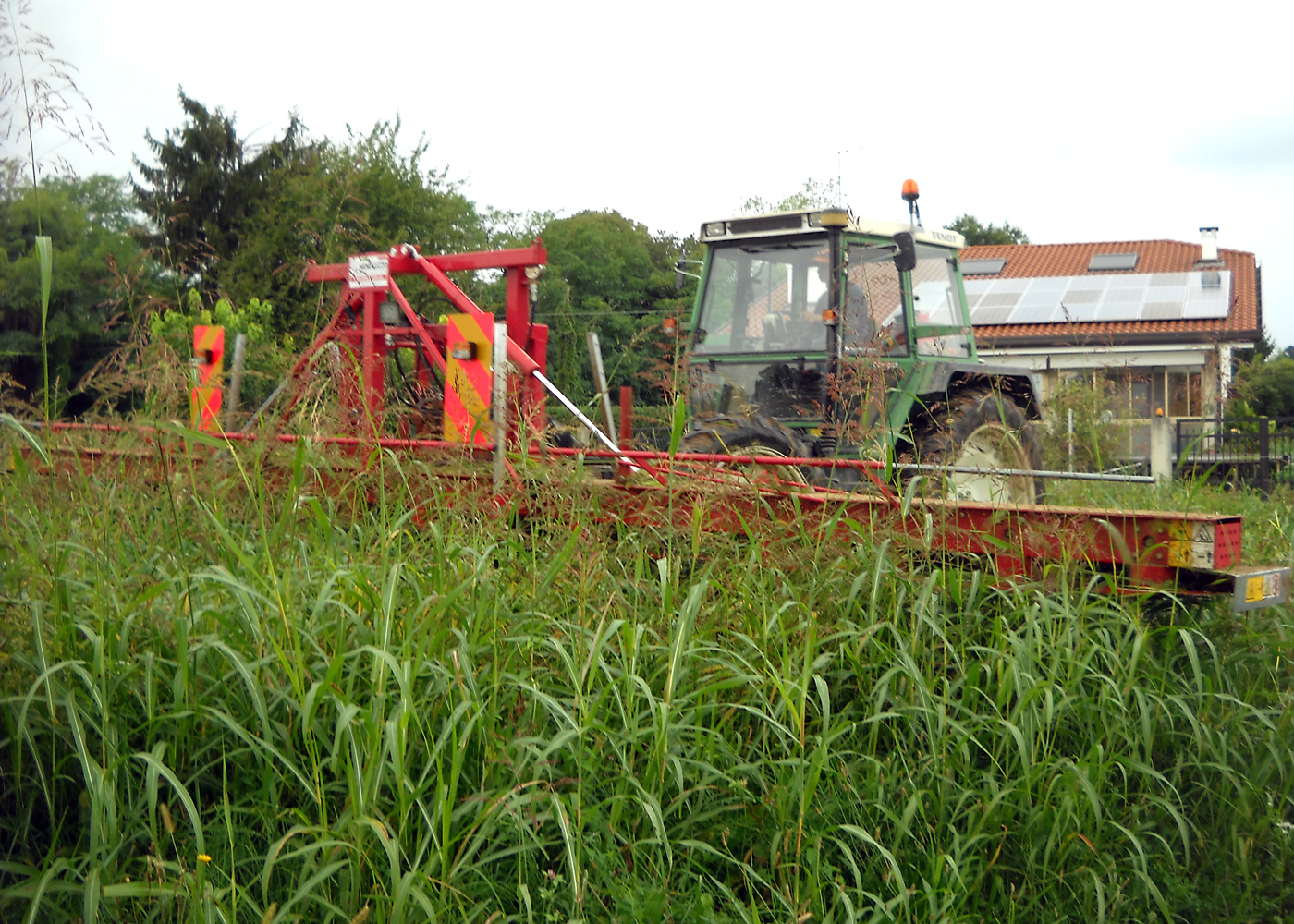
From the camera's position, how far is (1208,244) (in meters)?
28.8

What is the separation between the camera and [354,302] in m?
6.07

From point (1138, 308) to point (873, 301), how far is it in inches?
782

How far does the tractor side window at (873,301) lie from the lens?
19.8 feet

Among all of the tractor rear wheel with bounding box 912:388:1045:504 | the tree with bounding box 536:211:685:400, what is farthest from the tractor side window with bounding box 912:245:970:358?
the tree with bounding box 536:211:685:400

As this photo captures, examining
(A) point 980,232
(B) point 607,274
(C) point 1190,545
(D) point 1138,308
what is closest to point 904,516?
(C) point 1190,545

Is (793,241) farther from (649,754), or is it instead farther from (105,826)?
(105,826)

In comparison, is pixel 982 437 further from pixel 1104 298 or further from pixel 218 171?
pixel 1104 298

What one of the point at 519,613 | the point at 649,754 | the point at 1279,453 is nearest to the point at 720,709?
the point at 649,754

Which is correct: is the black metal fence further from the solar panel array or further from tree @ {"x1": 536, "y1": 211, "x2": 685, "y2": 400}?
the solar panel array

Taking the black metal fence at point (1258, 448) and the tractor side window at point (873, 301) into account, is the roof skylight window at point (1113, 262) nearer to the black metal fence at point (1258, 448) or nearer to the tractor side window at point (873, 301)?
the black metal fence at point (1258, 448)

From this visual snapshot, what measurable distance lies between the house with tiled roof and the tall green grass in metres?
15.9

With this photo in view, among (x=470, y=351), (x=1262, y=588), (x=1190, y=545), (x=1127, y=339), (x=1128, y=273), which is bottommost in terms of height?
(x=1262, y=588)

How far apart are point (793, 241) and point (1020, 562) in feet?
11.4

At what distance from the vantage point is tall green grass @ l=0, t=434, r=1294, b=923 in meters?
2.08
